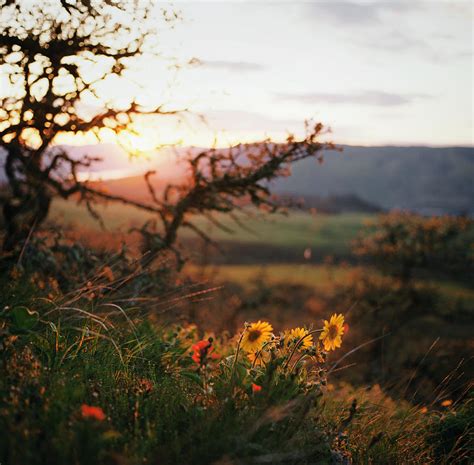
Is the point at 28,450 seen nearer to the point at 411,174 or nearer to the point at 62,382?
the point at 62,382

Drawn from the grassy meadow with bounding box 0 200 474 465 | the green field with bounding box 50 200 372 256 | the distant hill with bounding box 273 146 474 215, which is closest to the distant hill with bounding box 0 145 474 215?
the distant hill with bounding box 273 146 474 215

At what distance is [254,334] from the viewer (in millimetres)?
3496

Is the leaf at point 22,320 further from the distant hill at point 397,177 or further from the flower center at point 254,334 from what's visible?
the distant hill at point 397,177

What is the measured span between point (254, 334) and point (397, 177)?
181 metres

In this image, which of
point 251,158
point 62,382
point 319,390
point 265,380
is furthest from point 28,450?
point 251,158

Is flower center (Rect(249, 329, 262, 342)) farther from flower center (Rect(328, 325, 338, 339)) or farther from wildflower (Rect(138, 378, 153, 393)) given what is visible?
wildflower (Rect(138, 378, 153, 393))

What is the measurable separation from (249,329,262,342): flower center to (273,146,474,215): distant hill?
149 meters

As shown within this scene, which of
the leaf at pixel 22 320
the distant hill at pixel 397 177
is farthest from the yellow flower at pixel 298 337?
the distant hill at pixel 397 177

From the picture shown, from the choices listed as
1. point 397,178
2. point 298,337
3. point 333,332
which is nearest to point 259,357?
point 298,337

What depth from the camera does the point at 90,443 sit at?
8.21 feet

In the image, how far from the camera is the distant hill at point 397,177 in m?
161

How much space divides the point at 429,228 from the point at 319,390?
609 inches

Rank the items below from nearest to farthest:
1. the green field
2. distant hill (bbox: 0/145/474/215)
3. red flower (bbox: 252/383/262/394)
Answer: red flower (bbox: 252/383/262/394) < the green field < distant hill (bbox: 0/145/474/215)

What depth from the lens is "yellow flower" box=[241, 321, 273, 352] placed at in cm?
347
